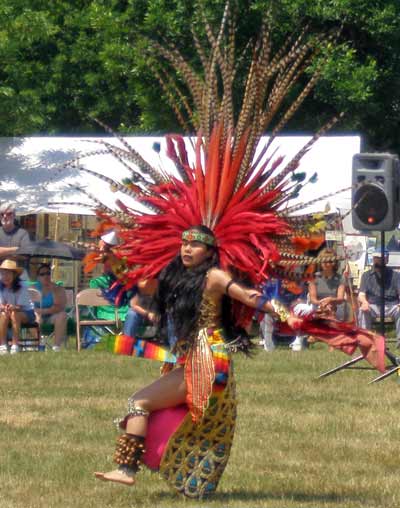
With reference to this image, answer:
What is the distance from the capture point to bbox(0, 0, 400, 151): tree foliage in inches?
965

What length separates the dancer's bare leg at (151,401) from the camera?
24.5 feet

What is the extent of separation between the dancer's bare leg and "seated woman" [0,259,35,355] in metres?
9.11

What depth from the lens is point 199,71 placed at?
25312mm

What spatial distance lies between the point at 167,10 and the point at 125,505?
1871cm

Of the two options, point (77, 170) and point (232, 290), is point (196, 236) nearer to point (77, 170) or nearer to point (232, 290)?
point (232, 290)

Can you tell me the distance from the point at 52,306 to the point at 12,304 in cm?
88

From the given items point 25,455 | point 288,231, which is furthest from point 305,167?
point 288,231

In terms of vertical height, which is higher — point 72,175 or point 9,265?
point 72,175

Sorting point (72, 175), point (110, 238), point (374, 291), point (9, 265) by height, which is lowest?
point (374, 291)

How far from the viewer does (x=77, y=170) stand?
20.5 m

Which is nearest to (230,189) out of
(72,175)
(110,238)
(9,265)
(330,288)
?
(110,238)

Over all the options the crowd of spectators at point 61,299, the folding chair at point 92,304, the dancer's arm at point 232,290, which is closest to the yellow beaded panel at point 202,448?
the dancer's arm at point 232,290

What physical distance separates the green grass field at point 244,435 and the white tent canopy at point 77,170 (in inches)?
155

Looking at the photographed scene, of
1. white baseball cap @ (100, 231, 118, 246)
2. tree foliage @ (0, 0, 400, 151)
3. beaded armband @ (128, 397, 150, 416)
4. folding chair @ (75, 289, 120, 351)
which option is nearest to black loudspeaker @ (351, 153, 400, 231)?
folding chair @ (75, 289, 120, 351)
